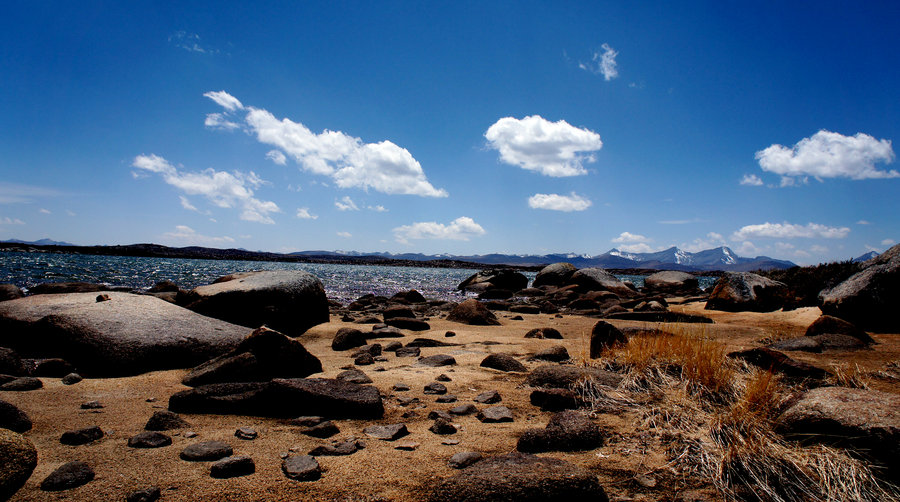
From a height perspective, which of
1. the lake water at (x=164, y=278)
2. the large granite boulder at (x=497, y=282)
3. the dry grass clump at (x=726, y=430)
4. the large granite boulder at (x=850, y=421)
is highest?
the large granite boulder at (x=850, y=421)

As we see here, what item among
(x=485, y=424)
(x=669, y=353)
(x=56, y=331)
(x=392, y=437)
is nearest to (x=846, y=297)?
(x=669, y=353)

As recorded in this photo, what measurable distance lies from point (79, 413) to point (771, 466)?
462cm

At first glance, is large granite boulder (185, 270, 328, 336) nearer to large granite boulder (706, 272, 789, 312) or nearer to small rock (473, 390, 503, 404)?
small rock (473, 390, 503, 404)

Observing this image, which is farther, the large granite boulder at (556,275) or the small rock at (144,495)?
the large granite boulder at (556,275)

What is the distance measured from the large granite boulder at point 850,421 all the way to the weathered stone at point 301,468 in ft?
9.12

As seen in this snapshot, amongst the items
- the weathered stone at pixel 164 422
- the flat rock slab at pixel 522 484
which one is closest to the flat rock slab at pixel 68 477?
the weathered stone at pixel 164 422

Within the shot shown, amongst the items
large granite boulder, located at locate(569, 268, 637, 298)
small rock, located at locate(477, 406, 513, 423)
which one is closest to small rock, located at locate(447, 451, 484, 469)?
small rock, located at locate(477, 406, 513, 423)

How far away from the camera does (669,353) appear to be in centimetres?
420

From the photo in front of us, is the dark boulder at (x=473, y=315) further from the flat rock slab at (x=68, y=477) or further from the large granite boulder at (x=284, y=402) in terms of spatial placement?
the flat rock slab at (x=68, y=477)

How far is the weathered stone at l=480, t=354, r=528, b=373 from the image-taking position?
492 centimetres

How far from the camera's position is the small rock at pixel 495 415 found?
10.4 feet

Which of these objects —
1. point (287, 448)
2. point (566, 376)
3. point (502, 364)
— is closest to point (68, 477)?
point (287, 448)

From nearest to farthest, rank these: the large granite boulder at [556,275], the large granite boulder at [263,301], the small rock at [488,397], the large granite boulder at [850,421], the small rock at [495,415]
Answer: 1. the large granite boulder at [850,421]
2. the small rock at [495,415]
3. the small rock at [488,397]
4. the large granite boulder at [263,301]
5. the large granite boulder at [556,275]

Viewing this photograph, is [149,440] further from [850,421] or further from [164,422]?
[850,421]
